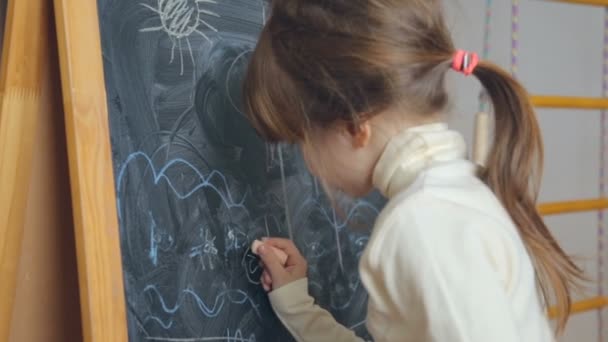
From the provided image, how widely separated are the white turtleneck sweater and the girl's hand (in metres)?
0.22

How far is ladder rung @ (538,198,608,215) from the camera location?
62.4 inches

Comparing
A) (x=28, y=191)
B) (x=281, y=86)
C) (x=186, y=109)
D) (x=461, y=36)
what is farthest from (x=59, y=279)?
(x=461, y=36)

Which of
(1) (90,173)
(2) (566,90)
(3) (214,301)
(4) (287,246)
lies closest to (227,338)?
(3) (214,301)

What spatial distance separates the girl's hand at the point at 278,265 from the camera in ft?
3.49

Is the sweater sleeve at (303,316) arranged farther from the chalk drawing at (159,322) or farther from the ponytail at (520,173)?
the ponytail at (520,173)

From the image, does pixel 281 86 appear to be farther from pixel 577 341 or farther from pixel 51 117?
pixel 577 341

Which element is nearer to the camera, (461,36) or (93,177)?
(93,177)

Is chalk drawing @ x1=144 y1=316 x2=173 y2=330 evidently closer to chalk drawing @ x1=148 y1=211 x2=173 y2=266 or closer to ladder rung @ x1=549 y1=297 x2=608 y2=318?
chalk drawing @ x1=148 y1=211 x2=173 y2=266

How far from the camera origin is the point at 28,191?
90cm

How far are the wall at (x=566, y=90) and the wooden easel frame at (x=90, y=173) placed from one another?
1.02 metres

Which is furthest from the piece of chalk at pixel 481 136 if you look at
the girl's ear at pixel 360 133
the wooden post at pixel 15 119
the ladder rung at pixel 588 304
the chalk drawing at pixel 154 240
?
the ladder rung at pixel 588 304

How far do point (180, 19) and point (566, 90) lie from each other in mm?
1228

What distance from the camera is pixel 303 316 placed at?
109 cm

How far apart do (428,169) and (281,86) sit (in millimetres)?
222
